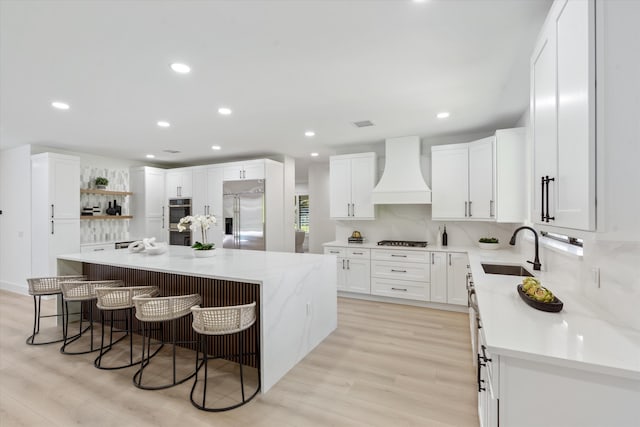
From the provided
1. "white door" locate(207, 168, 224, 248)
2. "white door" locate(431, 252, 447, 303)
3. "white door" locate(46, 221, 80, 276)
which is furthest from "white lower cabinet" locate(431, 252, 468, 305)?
"white door" locate(46, 221, 80, 276)

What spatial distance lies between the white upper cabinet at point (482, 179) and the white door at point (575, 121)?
2.50 m

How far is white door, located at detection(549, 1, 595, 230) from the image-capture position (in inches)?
43.5

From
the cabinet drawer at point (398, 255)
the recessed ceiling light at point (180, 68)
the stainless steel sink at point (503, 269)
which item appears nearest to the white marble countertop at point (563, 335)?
the stainless steel sink at point (503, 269)

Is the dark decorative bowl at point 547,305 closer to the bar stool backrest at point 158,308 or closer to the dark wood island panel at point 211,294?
the dark wood island panel at point 211,294

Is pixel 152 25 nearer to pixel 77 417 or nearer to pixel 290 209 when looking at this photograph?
pixel 77 417

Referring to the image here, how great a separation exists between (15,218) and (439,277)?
7.23 m

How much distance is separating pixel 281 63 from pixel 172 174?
5.12 m

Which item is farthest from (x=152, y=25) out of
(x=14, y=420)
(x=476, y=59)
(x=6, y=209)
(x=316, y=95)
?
(x=6, y=209)

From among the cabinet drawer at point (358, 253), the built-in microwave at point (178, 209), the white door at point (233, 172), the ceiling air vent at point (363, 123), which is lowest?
the cabinet drawer at point (358, 253)

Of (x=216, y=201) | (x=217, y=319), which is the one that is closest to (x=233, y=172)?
(x=216, y=201)

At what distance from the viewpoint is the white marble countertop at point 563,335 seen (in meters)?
1.08

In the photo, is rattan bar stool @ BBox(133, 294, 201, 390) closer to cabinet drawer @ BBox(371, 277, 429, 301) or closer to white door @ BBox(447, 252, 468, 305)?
cabinet drawer @ BBox(371, 277, 429, 301)

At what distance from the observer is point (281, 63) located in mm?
2330

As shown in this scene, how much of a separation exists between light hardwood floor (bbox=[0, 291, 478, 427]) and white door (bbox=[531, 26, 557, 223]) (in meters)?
1.52
